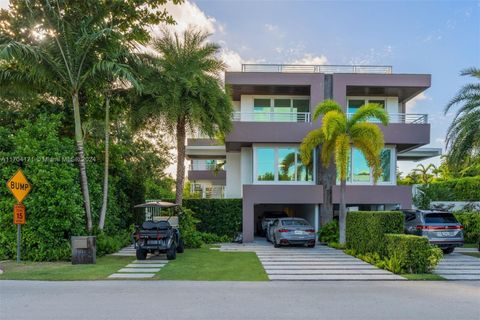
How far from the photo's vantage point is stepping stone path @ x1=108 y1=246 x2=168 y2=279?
11078 mm

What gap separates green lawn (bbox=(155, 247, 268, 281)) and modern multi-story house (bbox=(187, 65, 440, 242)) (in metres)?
6.01

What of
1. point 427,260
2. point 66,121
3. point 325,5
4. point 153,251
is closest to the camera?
point 427,260

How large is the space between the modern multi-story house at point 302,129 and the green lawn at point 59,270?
9.49m

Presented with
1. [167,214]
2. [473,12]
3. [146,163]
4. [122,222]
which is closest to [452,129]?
[473,12]

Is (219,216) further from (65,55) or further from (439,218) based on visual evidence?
(65,55)

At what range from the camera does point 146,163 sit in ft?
102

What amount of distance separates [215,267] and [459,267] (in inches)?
309

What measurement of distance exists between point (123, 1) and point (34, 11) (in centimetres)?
328

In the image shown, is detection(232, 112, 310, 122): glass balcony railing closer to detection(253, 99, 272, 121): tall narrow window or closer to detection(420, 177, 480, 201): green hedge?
detection(253, 99, 272, 121): tall narrow window

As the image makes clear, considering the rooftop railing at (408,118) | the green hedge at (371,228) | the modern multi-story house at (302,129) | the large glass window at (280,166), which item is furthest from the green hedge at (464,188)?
the green hedge at (371,228)

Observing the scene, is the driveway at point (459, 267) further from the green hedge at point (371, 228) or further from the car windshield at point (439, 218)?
the green hedge at point (371, 228)

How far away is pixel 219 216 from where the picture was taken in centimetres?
2236

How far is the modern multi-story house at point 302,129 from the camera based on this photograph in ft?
70.5
